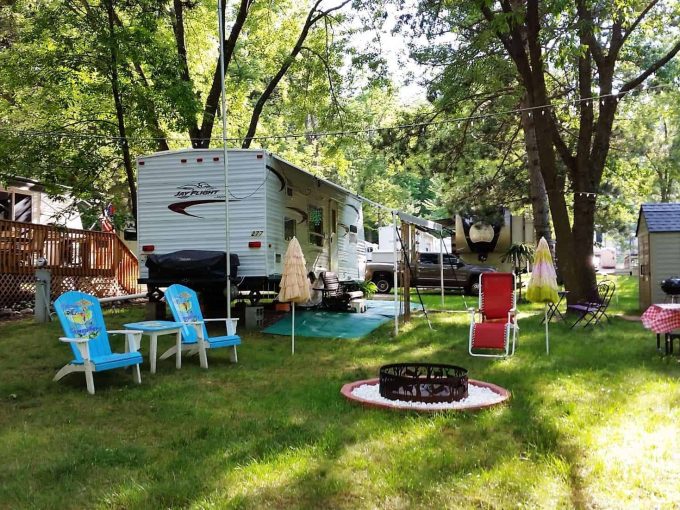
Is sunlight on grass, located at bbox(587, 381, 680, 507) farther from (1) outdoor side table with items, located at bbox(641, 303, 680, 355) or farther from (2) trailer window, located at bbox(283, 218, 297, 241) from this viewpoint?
(2) trailer window, located at bbox(283, 218, 297, 241)

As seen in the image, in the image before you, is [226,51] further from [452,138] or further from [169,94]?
[452,138]

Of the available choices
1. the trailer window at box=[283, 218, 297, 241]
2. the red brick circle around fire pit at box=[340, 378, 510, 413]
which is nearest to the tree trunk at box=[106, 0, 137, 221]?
the trailer window at box=[283, 218, 297, 241]

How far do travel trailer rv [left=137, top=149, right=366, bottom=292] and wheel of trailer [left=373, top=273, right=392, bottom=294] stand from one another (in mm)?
9103

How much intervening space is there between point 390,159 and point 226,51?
500 centimetres

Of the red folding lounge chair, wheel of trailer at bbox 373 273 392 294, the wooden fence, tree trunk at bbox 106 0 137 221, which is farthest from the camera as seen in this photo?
wheel of trailer at bbox 373 273 392 294

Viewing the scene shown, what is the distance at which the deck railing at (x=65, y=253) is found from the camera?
448 inches

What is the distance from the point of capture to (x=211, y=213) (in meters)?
9.97

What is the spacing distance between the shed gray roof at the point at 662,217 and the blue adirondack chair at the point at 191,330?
887 centimetres

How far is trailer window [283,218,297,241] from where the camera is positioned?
35.1ft

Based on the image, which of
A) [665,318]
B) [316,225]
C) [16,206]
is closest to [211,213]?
[316,225]

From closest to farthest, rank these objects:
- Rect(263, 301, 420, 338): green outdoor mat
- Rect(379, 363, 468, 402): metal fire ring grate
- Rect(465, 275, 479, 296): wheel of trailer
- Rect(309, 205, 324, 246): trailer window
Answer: Rect(379, 363, 468, 402): metal fire ring grate → Rect(263, 301, 420, 338): green outdoor mat → Rect(309, 205, 324, 246): trailer window → Rect(465, 275, 479, 296): wheel of trailer

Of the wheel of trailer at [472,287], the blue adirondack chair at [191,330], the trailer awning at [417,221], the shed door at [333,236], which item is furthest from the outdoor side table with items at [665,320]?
the wheel of trailer at [472,287]

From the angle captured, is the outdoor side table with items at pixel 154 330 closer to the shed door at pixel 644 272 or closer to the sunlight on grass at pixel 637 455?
the sunlight on grass at pixel 637 455

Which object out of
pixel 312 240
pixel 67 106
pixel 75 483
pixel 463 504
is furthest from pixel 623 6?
pixel 67 106
